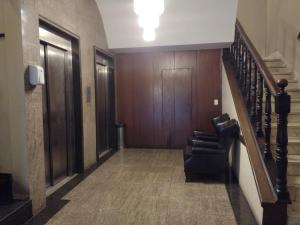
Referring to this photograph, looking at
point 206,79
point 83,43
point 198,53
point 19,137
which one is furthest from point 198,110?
point 19,137

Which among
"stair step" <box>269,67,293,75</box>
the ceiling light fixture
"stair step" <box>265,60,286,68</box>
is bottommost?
"stair step" <box>269,67,293,75</box>

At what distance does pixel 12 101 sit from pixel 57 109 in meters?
0.95

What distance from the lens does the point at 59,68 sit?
3482 mm

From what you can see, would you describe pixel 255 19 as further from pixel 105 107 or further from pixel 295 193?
pixel 295 193

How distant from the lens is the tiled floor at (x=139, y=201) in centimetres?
253

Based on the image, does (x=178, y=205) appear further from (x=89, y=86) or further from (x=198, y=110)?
(x=198, y=110)

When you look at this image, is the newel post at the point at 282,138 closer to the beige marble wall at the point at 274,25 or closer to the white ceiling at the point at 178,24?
the beige marble wall at the point at 274,25

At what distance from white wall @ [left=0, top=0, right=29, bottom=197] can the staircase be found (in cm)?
270

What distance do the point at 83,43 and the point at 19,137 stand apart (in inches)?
80.0

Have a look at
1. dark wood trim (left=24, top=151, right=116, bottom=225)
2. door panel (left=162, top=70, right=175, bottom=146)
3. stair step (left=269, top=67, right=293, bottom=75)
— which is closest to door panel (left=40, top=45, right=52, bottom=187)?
dark wood trim (left=24, top=151, right=116, bottom=225)

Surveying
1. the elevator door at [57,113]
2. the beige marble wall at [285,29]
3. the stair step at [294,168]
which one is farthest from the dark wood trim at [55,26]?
the beige marble wall at [285,29]

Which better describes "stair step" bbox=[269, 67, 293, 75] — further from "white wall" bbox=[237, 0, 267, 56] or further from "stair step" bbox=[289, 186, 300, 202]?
→ "stair step" bbox=[289, 186, 300, 202]

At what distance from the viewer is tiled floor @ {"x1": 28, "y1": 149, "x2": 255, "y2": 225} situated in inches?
99.7

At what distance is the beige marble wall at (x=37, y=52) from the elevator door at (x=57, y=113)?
0.29 meters
